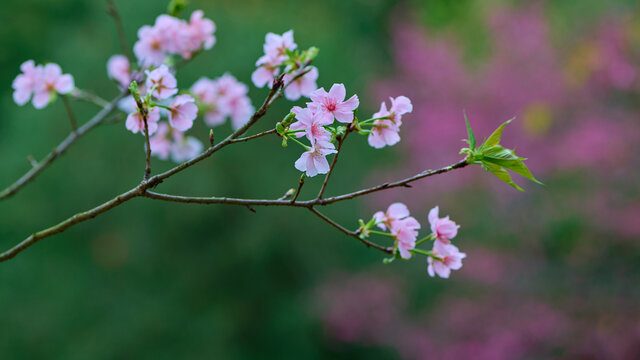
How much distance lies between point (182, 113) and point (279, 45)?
0.17 meters

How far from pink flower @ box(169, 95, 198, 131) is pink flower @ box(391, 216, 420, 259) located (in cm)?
28

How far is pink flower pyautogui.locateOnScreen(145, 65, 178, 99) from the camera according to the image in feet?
2.20

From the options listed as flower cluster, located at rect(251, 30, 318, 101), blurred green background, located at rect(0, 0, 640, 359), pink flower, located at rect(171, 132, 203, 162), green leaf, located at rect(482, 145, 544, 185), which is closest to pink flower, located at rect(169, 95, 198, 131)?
flower cluster, located at rect(251, 30, 318, 101)

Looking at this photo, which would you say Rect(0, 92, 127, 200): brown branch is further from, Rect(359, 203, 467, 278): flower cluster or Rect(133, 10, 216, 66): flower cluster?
Rect(359, 203, 467, 278): flower cluster

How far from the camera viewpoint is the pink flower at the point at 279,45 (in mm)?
776

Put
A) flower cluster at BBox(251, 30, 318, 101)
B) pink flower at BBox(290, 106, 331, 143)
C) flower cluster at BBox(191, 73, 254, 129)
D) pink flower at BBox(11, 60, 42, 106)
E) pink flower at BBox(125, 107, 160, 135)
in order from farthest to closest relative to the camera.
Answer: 1. flower cluster at BBox(191, 73, 254, 129)
2. pink flower at BBox(11, 60, 42, 106)
3. flower cluster at BBox(251, 30, 318, 101)
4. pink flower at BBox(125, 107, 160, 135)
5. pink flower at BBox(290, 106, 331, 143)

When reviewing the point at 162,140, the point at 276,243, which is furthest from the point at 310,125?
the point at 276,243

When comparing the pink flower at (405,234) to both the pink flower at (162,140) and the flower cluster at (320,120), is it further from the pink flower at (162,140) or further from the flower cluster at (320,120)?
the pink flower at (162,140)

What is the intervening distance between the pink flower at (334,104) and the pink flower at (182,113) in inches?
7.8

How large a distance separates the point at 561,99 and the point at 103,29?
7.60 ft

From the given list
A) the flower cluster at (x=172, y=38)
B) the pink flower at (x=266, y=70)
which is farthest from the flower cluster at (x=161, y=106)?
the flower cluster at (x=172, y=38)

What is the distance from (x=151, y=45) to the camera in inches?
37.5

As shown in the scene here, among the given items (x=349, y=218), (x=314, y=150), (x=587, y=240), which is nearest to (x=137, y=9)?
(x=349, y=218)

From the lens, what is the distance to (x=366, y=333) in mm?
2846
